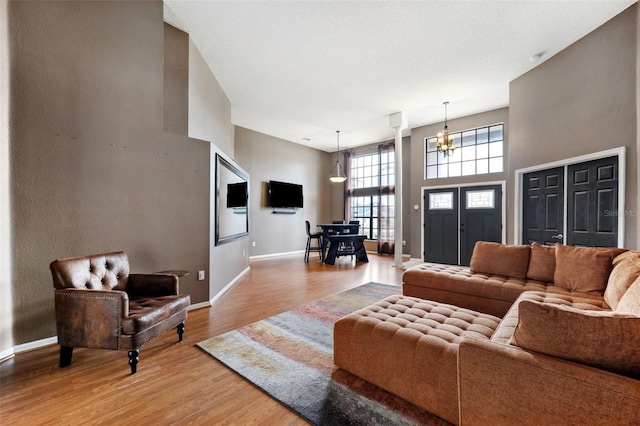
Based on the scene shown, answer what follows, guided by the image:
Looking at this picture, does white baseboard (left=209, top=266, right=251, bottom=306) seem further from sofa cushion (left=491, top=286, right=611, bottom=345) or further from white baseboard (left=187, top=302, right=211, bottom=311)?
sofa cushion (left=491, top=286, right=611, bottom=345)

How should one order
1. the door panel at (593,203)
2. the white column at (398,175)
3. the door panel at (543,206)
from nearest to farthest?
1. the door panel at (593,203)
2. the door panel at (543,206)
3. the white column at (398,175)

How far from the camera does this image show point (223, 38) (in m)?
3.59

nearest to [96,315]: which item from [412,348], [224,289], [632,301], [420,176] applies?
[224,289]

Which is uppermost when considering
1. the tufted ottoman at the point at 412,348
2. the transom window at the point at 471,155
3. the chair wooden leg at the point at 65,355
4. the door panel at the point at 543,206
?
the transom window at the point at 471,155

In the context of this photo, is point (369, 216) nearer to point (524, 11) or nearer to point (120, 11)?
point (524, 11)

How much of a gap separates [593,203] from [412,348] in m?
3.54

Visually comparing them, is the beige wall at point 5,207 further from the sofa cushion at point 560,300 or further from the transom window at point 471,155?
the transom window at point 471,155

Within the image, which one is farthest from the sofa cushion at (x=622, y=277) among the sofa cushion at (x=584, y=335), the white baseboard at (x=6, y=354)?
the white baseboard at (x=6, y=354)

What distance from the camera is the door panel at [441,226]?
6.41 meters

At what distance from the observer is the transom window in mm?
5910

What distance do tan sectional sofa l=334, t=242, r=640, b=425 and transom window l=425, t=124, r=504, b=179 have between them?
3.68m

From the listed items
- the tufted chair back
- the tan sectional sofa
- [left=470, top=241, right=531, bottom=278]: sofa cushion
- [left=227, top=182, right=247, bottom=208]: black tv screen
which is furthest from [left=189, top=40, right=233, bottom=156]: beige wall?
[left=470, top=241, right=531, bottom=278]: sofa cushion

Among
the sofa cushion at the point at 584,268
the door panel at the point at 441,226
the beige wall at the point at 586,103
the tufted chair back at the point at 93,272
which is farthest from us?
the door panel at the point at 441,226

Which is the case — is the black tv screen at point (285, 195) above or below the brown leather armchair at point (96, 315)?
above
